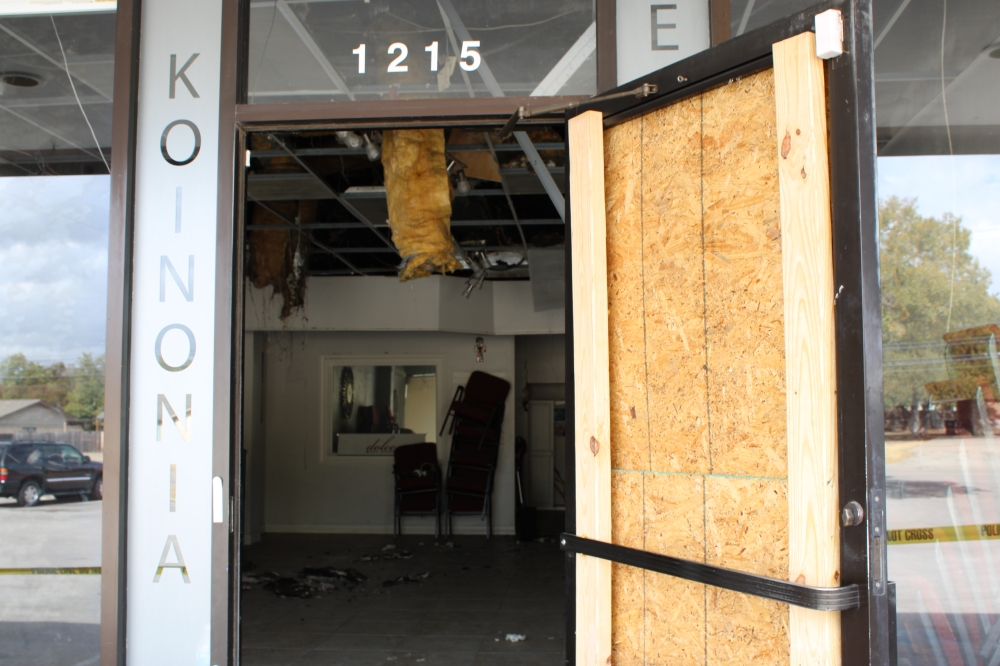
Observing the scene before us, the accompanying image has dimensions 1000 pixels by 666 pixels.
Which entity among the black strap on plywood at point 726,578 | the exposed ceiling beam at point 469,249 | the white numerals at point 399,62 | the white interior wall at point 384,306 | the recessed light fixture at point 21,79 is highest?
the exposed ceiling beam at point 469,249

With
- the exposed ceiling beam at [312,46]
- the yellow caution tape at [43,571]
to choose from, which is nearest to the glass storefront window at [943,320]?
the exposed ceiling beam at [312,46]

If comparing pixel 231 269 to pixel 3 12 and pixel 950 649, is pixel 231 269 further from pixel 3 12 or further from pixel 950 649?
pixel 950 649

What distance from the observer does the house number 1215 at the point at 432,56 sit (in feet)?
8.27

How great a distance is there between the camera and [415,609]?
5.51 metres

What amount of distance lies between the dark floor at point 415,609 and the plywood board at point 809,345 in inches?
115

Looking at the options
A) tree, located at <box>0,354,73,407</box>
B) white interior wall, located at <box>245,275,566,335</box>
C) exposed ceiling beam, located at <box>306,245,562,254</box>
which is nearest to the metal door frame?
tree, located at <box>0,354,73,407</box>

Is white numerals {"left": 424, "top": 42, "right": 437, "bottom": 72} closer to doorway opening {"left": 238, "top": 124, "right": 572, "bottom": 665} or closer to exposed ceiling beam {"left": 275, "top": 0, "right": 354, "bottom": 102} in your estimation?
exposed ceiling beam {"left": 275, "top": 0, "right": 354, "bottom": 102}

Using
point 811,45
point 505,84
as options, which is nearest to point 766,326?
point 811,45

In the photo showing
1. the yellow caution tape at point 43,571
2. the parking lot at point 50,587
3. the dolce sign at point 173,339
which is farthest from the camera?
the yellow caution tape at point 43,571

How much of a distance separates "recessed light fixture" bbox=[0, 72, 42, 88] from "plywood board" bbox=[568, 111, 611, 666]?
Answer: 2.33m

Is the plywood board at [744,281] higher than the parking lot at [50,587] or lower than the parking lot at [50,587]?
higher

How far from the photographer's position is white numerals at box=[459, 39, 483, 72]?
252 cm

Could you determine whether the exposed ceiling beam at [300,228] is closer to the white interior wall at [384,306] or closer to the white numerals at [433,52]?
the white interior wall at [384,306]

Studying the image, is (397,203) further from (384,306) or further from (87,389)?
(384,306)
